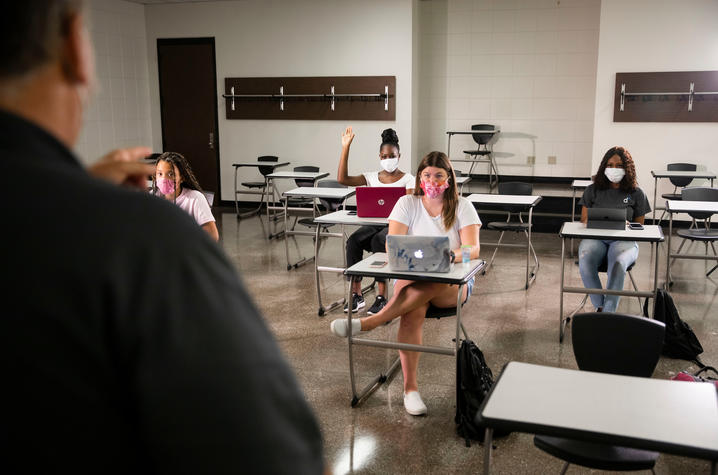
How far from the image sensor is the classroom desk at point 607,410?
1.72 m

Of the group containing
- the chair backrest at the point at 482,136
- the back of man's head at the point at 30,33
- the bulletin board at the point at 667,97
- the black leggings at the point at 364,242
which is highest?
the bulletin board at the point at 667,97

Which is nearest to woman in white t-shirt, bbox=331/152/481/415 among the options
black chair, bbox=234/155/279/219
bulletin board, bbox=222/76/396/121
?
black chair, bbox=234/155/279/219

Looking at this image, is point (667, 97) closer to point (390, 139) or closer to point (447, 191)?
point (390, 139)

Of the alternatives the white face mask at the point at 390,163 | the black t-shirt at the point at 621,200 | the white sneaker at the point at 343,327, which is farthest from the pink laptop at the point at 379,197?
the white sneaker at the point at 343,327

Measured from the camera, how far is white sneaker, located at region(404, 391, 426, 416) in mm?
3287

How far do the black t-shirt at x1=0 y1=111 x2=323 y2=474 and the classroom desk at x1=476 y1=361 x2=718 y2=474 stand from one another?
4.63 feet

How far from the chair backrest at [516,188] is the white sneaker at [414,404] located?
12.0 ft

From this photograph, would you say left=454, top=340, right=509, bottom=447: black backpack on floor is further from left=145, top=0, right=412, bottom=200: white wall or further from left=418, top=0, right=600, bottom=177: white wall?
left=418, top=0, right=600, bottom=177: white wall

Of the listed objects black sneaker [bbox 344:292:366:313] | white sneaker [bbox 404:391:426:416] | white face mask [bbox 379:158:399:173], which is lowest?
white sneaker [bbox 404:391:426:416]

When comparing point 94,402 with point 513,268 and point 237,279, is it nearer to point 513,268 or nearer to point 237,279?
point 237,279

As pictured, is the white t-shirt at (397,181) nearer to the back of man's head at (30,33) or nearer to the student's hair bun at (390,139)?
the student's hair bun at (390,139)

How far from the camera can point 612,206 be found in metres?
4.82

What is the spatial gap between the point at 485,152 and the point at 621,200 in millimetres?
4990

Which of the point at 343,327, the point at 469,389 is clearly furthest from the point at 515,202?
the point at 469,389
